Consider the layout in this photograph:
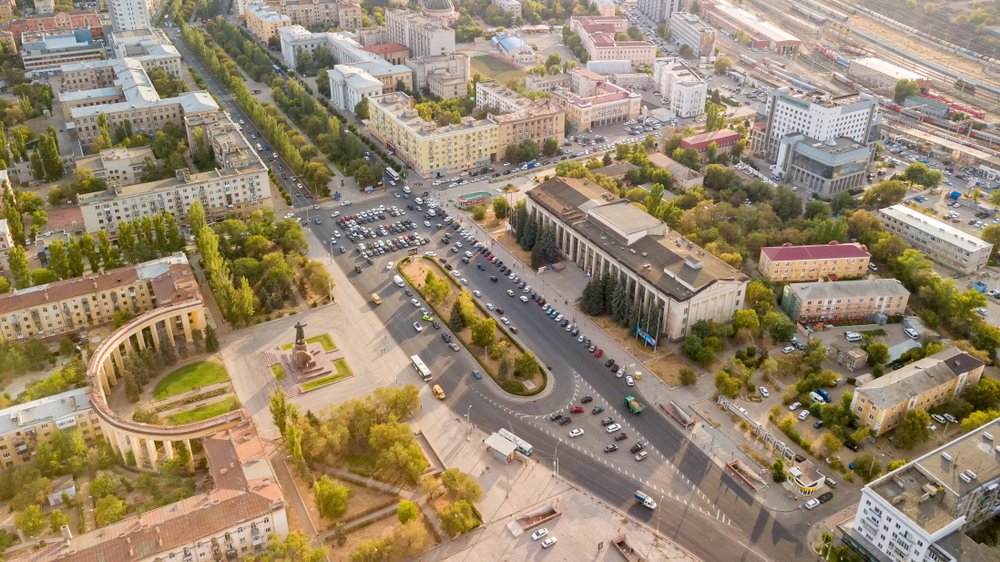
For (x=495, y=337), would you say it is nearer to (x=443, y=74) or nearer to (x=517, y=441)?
(x=517, y=441)

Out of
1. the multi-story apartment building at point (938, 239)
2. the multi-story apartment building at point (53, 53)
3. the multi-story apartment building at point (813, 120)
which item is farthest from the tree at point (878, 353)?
the multi-story apartment building at point (53, 53)

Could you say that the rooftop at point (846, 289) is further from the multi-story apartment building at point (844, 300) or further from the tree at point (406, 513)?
the tree at point (406, 513)

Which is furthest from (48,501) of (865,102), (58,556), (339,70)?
(865,102)

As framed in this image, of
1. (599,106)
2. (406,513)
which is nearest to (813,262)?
(406,513)

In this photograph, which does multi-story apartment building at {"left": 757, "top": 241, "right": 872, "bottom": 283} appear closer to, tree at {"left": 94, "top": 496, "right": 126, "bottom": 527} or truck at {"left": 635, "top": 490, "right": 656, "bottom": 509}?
truck at {"left": 635, "top": 490, "right": 656, "bottom": 509}

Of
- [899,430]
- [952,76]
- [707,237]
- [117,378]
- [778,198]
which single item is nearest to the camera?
[899,430]

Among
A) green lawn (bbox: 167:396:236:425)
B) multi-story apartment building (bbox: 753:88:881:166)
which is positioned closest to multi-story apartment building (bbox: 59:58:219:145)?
green lawn (bbox: 167:396:236:425)

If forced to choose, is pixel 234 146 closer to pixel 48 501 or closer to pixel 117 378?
pixel 117 378
